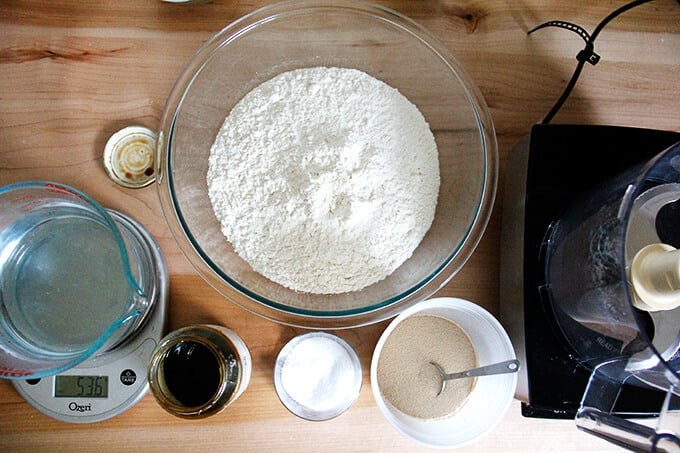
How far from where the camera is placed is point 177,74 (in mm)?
899

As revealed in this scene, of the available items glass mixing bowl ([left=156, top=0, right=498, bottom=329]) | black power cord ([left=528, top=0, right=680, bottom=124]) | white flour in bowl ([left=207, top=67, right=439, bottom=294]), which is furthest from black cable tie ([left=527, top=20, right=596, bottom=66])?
white flour in bowl ([left=207, top=67, right=439, bottom=294])

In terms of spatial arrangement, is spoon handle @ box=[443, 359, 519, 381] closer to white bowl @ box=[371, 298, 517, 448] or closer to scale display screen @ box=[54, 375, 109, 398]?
white bowl @ box=[371, 298, 517, 448]

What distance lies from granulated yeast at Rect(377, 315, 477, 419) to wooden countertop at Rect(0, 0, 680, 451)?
0.14ft

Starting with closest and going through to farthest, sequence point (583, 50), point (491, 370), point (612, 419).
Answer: point (612, 419), point (491, 370), point (583, 50)

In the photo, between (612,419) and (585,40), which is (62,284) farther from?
(585,40)

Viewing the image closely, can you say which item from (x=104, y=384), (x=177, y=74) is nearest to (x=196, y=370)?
(x=104, y=384)

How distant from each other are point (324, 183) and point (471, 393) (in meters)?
0.41

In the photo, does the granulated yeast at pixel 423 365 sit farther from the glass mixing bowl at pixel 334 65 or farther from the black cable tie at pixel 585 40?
the black cable tie at pixel 585 40

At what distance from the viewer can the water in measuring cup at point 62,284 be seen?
0.80 meters

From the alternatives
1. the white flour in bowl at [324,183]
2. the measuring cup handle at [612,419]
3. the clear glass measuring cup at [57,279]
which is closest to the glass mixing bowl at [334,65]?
the white flour in bowl at [324,183]

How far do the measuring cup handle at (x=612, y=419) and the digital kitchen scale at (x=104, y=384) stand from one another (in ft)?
2.09

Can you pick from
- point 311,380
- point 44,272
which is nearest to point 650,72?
point 311,380

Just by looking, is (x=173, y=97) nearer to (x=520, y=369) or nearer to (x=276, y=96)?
(x=276, y=96)

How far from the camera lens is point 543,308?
2.47ft
